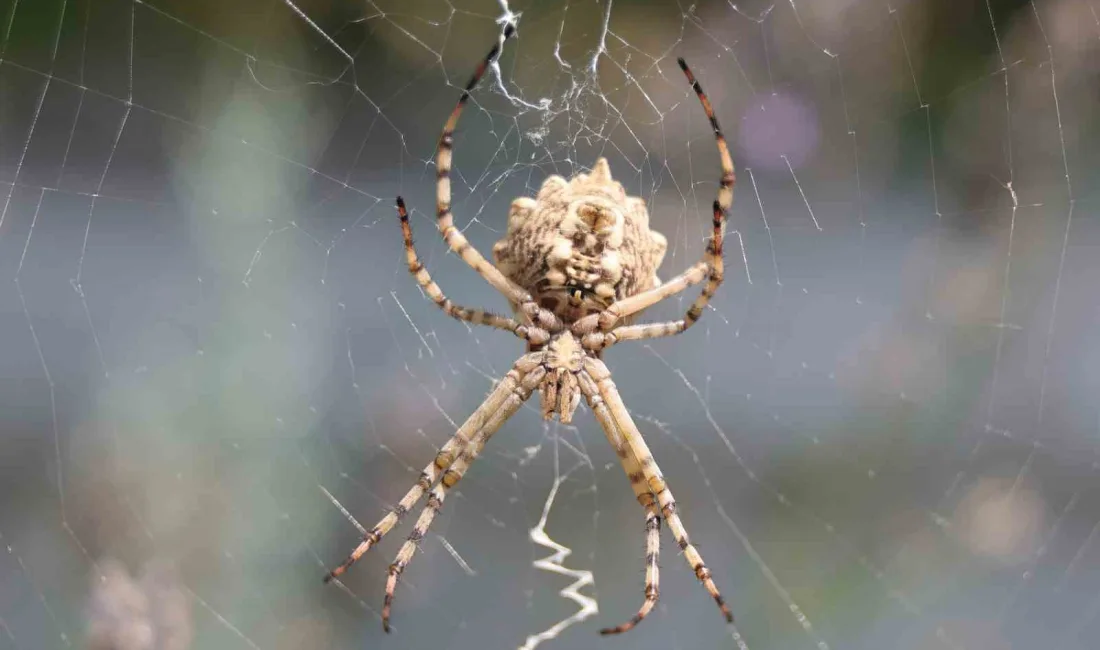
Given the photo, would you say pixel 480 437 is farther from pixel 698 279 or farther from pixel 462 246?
pixel 698 279

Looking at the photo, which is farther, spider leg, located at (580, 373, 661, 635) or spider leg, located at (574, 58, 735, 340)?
spider leg, located at (580, 373, 661, 635)

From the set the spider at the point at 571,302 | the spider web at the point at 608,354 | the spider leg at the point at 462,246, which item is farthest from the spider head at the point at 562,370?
the spider web at the point at 608,354

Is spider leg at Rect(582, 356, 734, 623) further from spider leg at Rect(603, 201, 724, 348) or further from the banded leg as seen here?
the banded leg

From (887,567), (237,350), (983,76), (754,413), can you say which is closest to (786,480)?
(754,413)

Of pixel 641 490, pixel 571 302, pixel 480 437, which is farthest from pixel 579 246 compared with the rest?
pixel 641 490

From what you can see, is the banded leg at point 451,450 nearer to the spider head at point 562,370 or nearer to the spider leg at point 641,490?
the spider head at point 562,370

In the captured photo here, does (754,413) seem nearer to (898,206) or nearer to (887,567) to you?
(887,567)

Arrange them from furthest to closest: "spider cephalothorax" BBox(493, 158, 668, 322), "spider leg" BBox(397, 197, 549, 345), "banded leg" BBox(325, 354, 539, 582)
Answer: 1. "banded leg" BBox(325, 354, 539, 582)
2. "spider leg" BBox(397, 197, 549, 345)
3. "spider cephalothorax" BBox(493, 158, 668, 322)

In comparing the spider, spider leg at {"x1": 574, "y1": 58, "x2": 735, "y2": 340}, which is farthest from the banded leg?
spider leg at {"x1": 574, "y1": 58, "x2": 735, "y2": 340}
